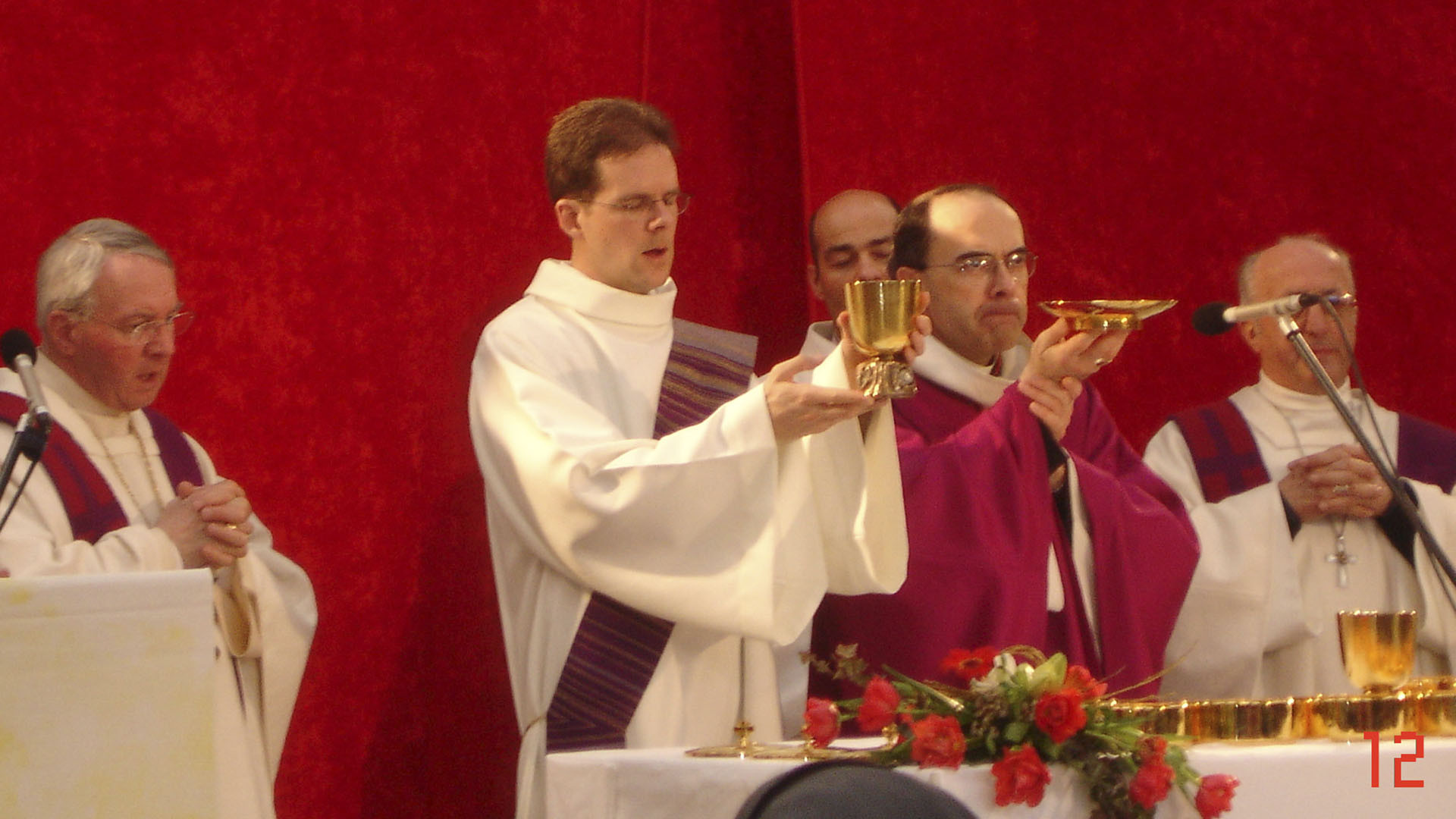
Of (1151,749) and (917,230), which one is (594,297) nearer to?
(917,230)

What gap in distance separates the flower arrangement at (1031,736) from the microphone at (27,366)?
1.22 meters

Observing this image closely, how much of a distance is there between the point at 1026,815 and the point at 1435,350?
347 centimetres

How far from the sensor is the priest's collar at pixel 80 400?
367cm

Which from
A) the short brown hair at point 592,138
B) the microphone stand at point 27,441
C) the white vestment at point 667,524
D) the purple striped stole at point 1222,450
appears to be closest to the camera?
the microphone stand at point 27,441

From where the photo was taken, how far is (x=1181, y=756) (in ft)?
8.92

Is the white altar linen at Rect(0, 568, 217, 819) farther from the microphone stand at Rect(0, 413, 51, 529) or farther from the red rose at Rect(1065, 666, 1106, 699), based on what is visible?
the red rose at Rect(1065, 666, 1106, 699)

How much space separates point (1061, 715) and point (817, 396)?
0.88 meters

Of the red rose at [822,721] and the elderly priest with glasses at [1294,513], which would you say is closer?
the red rose at [822,721]

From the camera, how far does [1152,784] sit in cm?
262

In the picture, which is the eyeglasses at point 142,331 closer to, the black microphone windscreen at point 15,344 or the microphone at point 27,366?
the microphone at point 27,366

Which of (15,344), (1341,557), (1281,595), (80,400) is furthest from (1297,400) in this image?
(15,344)

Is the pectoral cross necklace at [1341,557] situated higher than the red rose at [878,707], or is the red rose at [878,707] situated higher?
the pectoral cross necklace at [1341,557]

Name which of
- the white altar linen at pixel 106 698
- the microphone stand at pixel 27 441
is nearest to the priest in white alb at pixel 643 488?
the microphone stand at pixel 27 441

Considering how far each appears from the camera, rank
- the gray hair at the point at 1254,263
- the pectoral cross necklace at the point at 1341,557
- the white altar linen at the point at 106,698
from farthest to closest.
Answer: the gray hair at the point at 1254,263 < the pectoral cross necklace at the point at 1341,557 < the white altar linen at the point at 106,698
